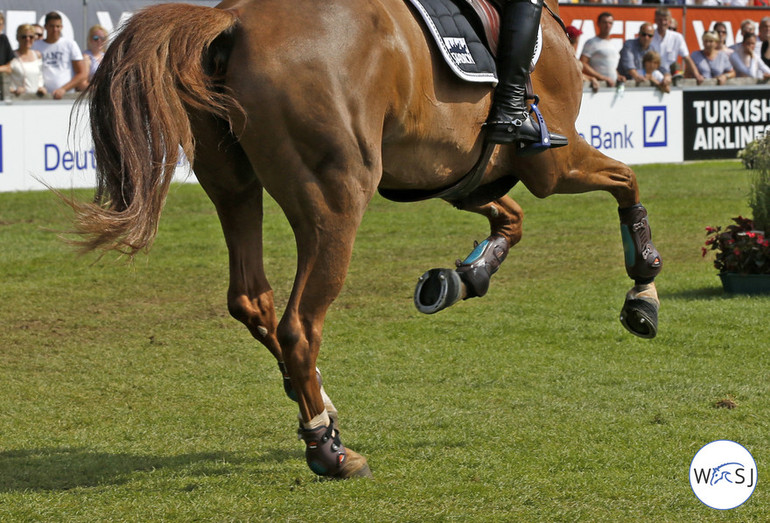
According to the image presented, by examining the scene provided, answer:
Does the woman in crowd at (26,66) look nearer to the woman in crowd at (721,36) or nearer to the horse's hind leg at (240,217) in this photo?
the horse's hind leg at (240,217)

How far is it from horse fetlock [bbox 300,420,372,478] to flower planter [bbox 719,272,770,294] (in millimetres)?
5420

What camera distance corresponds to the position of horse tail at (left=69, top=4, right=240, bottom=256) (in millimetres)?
4582

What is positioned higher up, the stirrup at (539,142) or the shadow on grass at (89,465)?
the stirrup at (539,142)

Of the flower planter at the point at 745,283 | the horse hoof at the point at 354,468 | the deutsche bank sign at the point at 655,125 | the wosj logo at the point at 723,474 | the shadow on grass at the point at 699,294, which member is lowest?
the deutsche bank sign at the point at 655,125

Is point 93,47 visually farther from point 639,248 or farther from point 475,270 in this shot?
point 639,248

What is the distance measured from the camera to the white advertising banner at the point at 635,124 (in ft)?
60.1

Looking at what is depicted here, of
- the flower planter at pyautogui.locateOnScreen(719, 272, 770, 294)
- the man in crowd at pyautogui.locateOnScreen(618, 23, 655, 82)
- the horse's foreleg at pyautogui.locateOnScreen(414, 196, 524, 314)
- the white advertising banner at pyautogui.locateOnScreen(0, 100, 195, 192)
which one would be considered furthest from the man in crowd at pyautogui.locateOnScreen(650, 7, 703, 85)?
the horse's foreleg at pyautogui.locateOnScreen(414, 196, 524, 314)

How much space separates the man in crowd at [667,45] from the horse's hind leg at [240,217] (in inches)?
617

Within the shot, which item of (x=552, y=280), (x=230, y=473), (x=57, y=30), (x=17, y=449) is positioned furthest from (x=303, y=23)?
(x=57, y=30)

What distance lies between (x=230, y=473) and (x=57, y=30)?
462 inches

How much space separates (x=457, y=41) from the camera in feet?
17.5

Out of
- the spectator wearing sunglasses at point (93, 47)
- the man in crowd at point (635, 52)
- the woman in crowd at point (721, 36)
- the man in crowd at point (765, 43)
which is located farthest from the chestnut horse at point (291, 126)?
the man in crowd at point (765, 43)

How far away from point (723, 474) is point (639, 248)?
193cm

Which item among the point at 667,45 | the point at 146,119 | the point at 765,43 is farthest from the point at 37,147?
the point at 765,43
